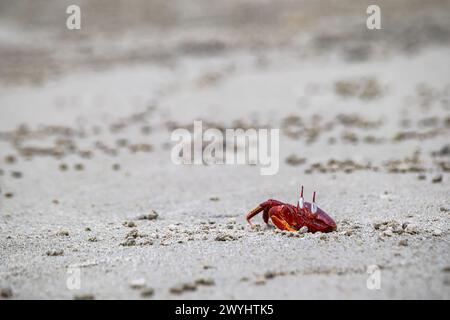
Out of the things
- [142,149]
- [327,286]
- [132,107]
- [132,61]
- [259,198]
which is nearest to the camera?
[327,286]

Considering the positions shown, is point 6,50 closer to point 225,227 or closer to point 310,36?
point 310,36

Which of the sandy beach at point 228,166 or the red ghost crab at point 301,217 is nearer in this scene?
the sandy beach at point 228,166

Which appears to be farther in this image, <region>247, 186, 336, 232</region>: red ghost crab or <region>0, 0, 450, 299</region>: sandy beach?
<region>247, 186, 336, 232</region>: red ghost crab

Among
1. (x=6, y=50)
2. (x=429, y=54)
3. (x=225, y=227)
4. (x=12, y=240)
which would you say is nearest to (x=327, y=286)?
(x=225, y=227)

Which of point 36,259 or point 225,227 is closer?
point 36,259

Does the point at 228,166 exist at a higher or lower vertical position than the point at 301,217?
higher

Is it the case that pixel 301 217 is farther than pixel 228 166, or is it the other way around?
pixel 228 166

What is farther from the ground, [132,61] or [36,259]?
[132,61]

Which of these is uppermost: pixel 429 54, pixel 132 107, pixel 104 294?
pixel 429 54
